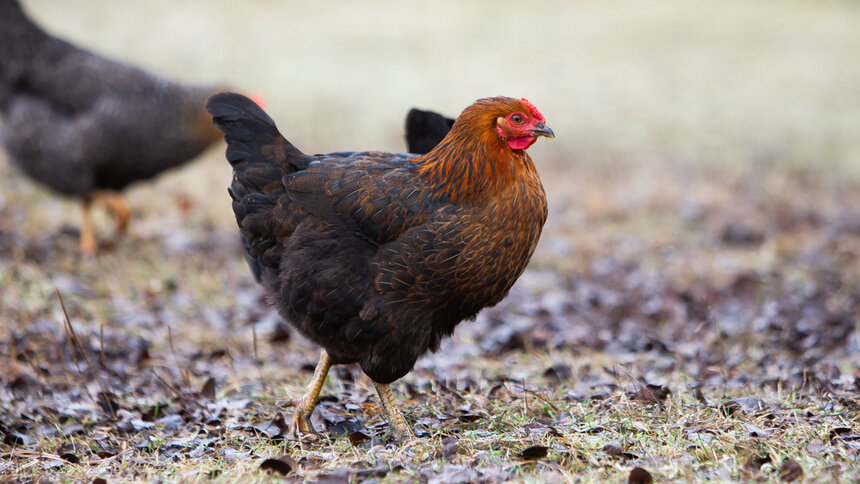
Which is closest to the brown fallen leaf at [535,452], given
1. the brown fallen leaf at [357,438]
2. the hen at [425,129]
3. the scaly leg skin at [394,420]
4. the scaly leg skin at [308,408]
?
the scaly leg skin at [394,420]

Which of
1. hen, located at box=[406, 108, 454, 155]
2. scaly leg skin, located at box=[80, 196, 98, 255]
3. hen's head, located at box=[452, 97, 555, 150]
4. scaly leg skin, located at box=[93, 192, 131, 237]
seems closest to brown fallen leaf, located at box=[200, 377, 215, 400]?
hen, located at box=[406, 108, 454, 155]

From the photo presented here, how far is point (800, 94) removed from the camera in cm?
1719

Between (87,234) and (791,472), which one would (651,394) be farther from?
(87,234)

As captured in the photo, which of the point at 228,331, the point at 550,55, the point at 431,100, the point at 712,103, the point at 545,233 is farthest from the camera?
the point at 550,55

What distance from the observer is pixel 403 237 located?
12.1 feet

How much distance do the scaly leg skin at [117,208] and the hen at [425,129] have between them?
4.40 metres

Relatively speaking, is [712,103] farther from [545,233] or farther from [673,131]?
[545,233]

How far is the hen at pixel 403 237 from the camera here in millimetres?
3621

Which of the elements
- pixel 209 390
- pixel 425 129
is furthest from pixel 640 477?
pixel 209 390

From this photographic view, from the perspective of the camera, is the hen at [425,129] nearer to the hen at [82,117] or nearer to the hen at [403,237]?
the hen at [403,237]

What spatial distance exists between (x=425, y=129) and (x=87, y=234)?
4485 mm

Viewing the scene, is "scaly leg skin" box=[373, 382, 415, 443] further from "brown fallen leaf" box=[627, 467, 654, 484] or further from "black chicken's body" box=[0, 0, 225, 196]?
"black chicken's body" box=[0, 0, 225, 196]

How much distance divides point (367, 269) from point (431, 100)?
11756 mm

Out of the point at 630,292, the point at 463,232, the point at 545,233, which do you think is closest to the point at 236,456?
the point at 463,232
